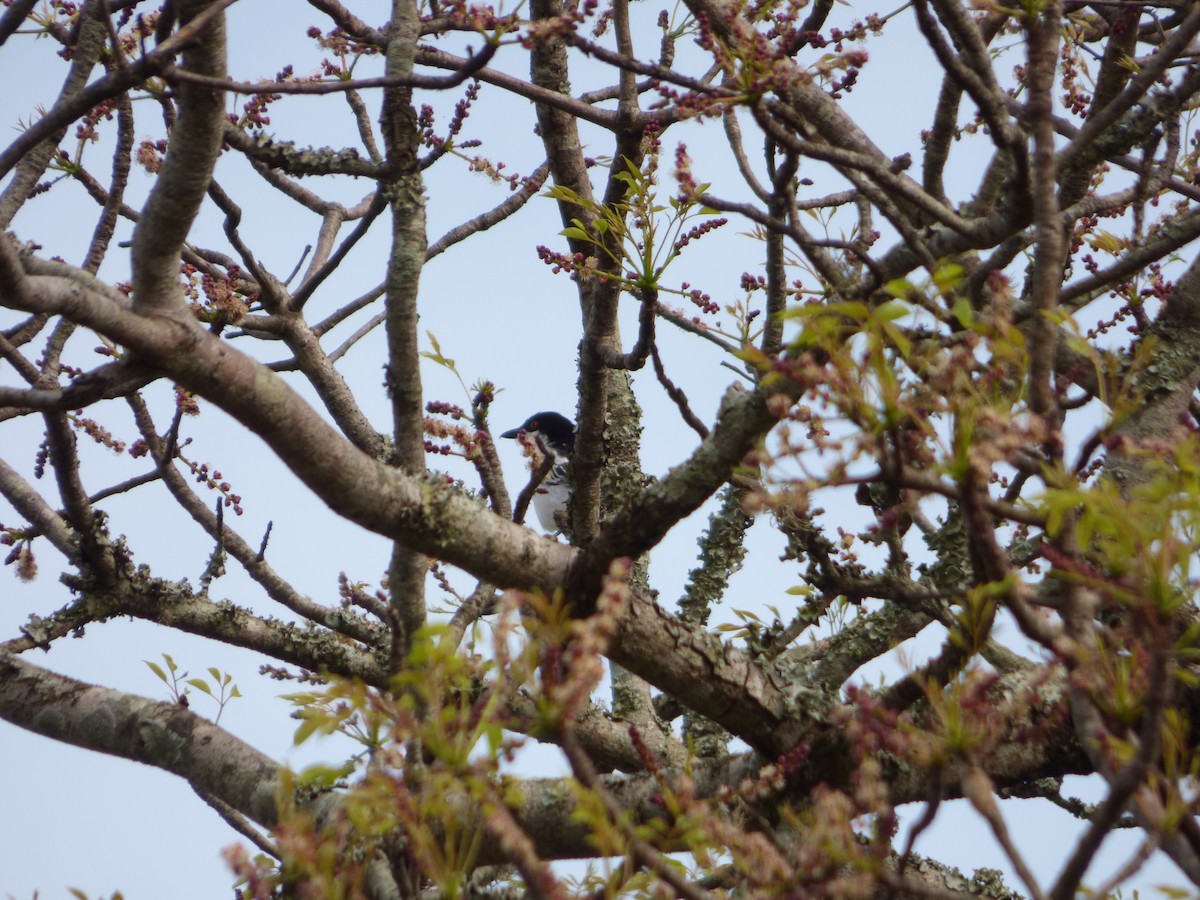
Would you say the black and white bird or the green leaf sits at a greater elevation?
the black and white bird

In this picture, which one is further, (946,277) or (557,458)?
(557,458)

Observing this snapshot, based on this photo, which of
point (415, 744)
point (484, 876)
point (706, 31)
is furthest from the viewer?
point (484, 876)

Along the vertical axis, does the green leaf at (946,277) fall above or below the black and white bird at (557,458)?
below

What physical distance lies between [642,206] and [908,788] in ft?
5.05

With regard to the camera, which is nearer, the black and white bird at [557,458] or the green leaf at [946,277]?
the green leaf at [946,277]

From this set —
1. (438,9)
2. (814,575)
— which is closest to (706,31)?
(814,575)

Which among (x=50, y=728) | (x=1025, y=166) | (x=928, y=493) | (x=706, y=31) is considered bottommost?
(x=928, y=493)

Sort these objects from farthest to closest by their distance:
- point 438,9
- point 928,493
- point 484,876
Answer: point 438,9, point 484,876, point 928,493

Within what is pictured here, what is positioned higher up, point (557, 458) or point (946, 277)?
point (557, 458)

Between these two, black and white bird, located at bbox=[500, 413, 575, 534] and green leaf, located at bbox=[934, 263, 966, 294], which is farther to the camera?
black and white bird, located at bbox=[500, 413, 575, 534]

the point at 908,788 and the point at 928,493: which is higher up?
the point at 928,493

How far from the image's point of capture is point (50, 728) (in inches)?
121

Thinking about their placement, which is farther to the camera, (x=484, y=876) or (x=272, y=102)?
(x=272, y=102)

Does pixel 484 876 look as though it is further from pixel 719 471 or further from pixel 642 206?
pixel 642 206
